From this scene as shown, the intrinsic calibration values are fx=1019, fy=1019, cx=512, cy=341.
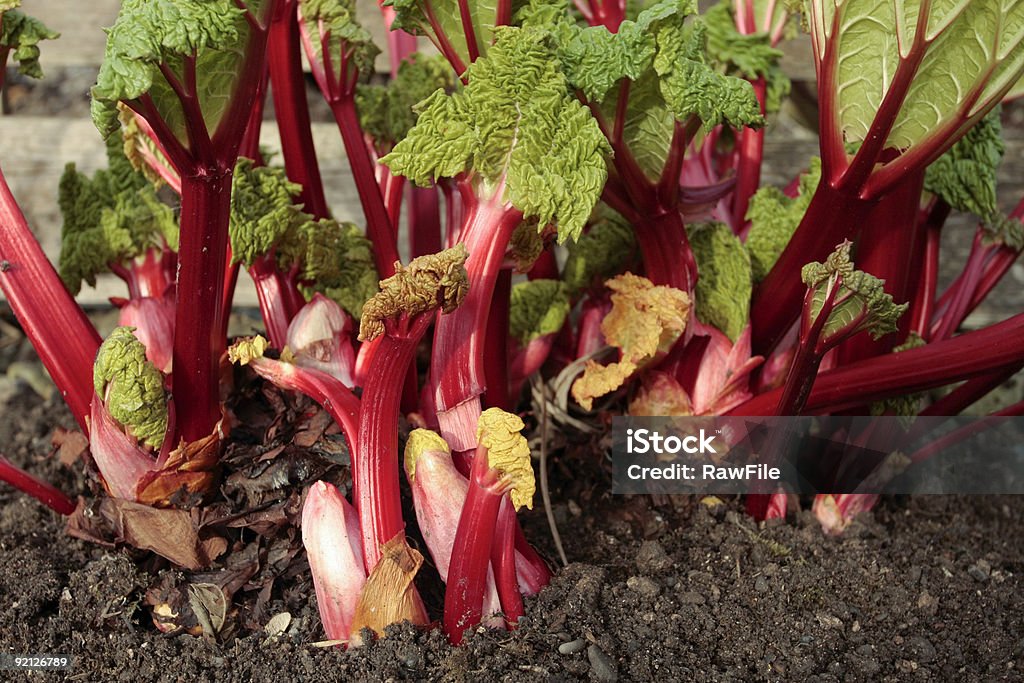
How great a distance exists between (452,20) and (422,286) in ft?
1.40

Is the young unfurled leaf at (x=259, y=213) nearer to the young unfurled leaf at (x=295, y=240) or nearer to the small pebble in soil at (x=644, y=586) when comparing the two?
the young unfurled leaf at (x=295, y=240)

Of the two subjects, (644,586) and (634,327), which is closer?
(644,586)

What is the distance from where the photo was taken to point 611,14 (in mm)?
1813

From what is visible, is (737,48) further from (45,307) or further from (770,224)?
(45,307)

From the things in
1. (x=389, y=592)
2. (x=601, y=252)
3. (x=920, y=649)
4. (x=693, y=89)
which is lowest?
(x=920, y=649)

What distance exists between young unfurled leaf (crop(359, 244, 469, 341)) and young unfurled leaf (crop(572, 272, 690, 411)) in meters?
0.46

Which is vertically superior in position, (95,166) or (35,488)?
(95,166)

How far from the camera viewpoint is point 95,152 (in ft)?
8.30

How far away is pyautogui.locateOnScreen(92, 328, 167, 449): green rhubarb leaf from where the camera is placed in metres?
1.36

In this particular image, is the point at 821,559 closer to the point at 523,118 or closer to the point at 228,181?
the point at 523,118

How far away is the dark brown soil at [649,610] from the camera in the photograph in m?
1.30

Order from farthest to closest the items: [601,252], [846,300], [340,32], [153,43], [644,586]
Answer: [601,252], [340,32], [644,586], [846,300], [153,43]

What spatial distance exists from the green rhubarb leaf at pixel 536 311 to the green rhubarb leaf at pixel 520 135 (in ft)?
1.57

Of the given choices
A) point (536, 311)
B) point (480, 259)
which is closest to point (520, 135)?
point (480, 259)
